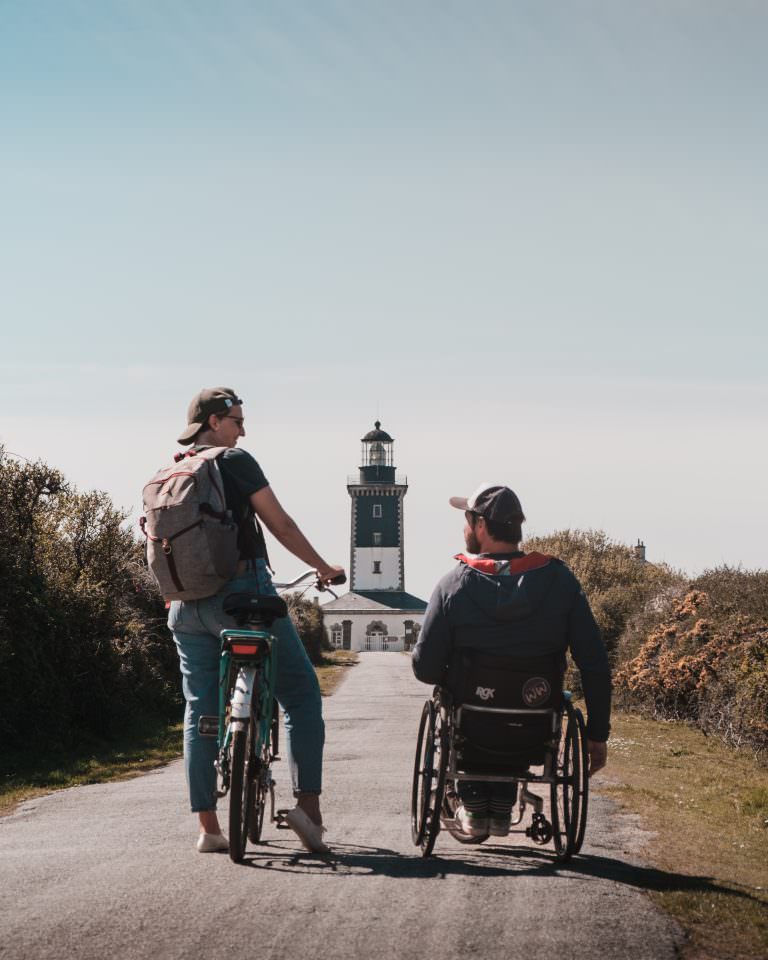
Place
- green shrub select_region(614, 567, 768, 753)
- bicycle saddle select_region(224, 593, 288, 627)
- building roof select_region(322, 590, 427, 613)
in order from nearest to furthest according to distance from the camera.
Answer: bicycle saddle select_region(224, 593, 288, 627), green shrub select_region(614, 567, 768, 753), building roof select_region(322, 590, 427, 613)

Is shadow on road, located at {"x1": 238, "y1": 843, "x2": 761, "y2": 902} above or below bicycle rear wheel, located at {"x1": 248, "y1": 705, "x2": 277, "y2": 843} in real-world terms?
below

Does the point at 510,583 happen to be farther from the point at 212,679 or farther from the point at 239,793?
the point at 239,793

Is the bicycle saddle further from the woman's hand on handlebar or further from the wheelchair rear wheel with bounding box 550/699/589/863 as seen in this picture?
the wheelchair rear wheel with bounding box 550/699/589/863

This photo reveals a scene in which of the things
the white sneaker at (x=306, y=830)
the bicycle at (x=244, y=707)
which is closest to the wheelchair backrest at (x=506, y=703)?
the white sneaker at (x=306, y=830)

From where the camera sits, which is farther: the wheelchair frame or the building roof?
the building roof

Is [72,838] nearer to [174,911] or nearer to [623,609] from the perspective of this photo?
[174,911]

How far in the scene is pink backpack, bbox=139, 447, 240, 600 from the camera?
20.7 ft

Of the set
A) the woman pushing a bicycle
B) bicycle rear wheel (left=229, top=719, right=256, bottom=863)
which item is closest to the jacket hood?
the woman pushing a bicycle

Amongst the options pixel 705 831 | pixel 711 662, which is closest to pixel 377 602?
pixel 711 662

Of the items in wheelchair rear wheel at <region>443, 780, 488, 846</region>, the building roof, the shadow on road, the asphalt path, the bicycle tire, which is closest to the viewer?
the asphalt path

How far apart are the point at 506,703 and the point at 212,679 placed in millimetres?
1516

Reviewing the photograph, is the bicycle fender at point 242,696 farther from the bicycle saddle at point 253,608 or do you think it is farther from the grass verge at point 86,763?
the grass verge at point 86,763

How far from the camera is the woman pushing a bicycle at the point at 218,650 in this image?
21.3 ft

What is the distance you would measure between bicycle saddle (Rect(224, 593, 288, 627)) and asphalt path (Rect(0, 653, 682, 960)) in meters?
1.19
